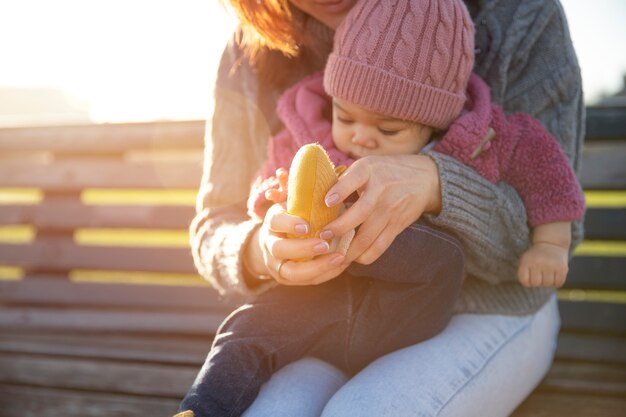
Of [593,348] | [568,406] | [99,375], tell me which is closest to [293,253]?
[568,406]

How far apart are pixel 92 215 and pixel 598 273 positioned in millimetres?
2265

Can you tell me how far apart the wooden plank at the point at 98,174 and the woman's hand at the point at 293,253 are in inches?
59.1

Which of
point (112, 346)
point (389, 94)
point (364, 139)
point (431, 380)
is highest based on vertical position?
point (389, 94)

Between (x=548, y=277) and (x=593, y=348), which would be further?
(x=593, y=348)

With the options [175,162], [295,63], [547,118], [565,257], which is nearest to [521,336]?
[565,257]

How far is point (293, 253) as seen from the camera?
1.31 metres

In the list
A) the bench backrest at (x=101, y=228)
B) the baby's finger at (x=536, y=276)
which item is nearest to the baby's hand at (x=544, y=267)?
the baby's finger at (x=536, y=276)

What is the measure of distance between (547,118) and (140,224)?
6.39ft

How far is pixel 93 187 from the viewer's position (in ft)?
10.0

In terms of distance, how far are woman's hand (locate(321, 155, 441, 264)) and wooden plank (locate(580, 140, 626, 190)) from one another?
3.93 feet

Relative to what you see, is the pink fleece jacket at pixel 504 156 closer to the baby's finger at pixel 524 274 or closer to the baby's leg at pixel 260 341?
the baby's finger at pixel 524 274

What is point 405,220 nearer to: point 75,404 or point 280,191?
point 280,191

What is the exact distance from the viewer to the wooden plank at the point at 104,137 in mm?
2805

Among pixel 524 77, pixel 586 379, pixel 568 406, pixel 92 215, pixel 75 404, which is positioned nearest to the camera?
pixel 524 77
